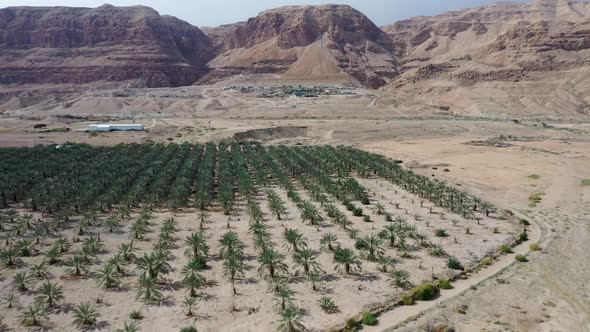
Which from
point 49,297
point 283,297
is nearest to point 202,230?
point 49,297

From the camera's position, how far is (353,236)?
91.8 ft

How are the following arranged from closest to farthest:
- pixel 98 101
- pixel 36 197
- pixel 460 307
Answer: pixel 460 307 < pixel 36 197 < pixel 98 101

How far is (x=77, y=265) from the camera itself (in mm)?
22438

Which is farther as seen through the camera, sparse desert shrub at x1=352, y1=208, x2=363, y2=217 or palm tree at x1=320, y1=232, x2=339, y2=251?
sparse desert shrub at x1=352, y1=208, x2=363, y2=217

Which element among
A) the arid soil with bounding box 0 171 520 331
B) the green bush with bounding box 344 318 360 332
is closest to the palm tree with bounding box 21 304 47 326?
the arid soil with bounding box 0 171 520 331

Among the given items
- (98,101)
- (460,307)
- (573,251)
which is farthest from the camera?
(98,101)

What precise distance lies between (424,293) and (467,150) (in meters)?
54.5

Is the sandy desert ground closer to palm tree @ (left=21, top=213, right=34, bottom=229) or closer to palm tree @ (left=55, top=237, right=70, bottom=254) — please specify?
palm tree @ (left=55, top=237, right=70, bottom=254)

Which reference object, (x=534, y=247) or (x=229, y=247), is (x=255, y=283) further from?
(x=534, y=247)

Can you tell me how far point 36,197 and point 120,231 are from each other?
10141 mm

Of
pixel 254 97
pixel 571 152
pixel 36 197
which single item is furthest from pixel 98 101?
pixel 571 152

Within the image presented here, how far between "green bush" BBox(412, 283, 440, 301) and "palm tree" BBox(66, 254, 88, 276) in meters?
15.6

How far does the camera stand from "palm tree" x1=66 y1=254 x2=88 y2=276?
884 inches

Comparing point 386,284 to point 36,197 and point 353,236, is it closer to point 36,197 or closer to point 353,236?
point 353,236
